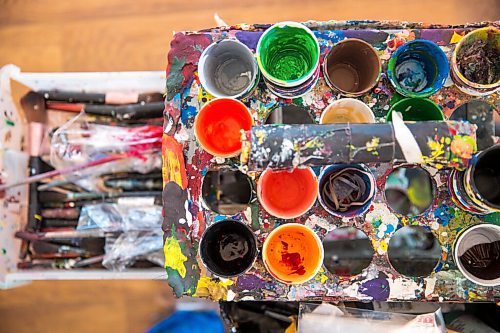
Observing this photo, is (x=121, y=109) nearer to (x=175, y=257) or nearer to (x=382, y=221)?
(x=175, y=257)

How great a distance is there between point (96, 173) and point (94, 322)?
61 centimetres

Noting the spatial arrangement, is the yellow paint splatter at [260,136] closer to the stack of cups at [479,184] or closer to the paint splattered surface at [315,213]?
the paint splattered surface at [315,213]

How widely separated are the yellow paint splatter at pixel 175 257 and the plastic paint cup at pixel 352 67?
0.52m

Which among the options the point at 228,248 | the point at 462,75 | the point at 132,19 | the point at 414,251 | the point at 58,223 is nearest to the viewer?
the point at 462,75

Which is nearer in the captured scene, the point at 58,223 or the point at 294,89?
the point at 294,89

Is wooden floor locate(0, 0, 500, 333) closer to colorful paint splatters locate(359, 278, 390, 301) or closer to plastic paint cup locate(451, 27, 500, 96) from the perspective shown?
plastic paint cup locate(451, 27, 500, 96)

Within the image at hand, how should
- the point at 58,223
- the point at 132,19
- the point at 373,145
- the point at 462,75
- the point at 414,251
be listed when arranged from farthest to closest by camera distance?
the point at 132,19
the point at 58,223
the point at 414,251
the point at 462,75
the point at 373,145

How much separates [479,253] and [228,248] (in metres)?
0.61

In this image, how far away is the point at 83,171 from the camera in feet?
5.04

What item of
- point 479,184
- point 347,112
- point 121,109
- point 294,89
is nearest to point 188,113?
point 294,89

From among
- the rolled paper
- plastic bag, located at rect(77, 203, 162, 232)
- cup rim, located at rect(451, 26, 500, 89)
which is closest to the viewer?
the rolled paper

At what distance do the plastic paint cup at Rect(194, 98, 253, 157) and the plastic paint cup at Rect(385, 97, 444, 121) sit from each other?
1.13 ft

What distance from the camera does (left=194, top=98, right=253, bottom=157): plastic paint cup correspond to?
1074 mm

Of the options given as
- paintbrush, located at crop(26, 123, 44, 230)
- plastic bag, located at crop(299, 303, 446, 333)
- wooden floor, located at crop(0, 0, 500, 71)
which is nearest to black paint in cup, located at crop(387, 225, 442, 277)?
plastic bag, located at crop(299, 303, 446, 333)
